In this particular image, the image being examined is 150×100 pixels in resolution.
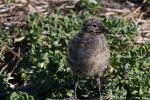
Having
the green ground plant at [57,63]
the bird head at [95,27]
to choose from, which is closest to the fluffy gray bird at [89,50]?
the bird head at [95,27]

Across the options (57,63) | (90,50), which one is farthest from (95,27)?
(57,63)

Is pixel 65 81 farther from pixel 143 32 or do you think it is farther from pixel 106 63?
pixel 143 32

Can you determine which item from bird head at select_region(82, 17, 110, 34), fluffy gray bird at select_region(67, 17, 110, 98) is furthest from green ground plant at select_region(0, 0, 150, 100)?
bird head at select_region(82, 17, 110, 34)

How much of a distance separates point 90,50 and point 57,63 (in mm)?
757

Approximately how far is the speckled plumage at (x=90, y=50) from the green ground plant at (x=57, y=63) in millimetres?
415

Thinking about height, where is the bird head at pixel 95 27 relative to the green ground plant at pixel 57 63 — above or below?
above

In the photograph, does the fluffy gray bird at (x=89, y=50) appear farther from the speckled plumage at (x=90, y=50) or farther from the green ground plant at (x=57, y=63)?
the green ground plant at (x=57, y=63)

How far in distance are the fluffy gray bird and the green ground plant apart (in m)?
0.41

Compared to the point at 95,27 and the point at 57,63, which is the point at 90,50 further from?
the point at 57,63

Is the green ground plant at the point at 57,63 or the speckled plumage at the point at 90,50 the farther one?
the green ground plant at the point at 57,63

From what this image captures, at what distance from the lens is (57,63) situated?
6.68 metres

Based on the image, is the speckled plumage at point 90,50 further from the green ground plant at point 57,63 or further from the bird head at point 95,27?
the green ground plant at point 57,63

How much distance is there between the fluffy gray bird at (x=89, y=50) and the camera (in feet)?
19.9

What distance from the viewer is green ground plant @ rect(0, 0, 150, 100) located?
6.50 meters
